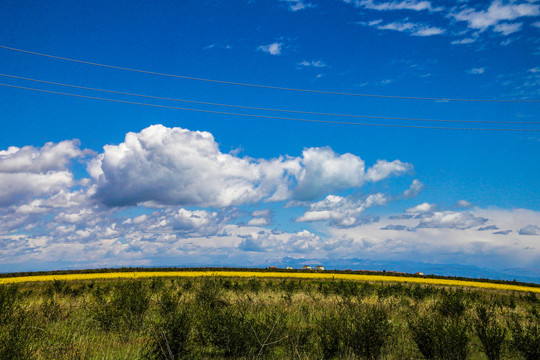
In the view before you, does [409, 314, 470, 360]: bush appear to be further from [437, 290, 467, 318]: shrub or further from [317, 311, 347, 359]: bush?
[437, 290, 467, 318]: shrub

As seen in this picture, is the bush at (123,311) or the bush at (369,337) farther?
the bush at (123,311)

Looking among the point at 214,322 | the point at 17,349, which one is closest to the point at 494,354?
the point at 214,322

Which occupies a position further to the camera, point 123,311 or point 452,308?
point 452,308

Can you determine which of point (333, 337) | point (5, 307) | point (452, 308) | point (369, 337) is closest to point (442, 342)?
point (369, 337)

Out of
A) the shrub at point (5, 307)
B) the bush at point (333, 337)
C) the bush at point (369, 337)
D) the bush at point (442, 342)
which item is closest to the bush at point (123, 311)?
the shrub at point (5, 307)

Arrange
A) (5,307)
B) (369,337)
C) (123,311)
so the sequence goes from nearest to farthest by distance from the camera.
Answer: (369,337) < (5,307) < (123,311)

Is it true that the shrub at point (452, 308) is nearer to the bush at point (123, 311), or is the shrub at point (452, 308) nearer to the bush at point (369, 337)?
the bush at point (369, 337)

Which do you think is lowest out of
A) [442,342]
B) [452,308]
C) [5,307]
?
[452,308]

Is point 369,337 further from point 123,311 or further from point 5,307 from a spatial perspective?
point 5,307

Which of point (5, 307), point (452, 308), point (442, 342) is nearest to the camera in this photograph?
point (442, 342)

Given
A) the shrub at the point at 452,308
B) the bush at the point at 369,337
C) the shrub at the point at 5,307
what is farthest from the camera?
the shrub at the point at 452,308

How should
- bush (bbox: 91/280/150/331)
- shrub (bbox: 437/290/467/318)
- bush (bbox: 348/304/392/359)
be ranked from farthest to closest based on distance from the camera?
1. shrub (bbox: 437/290/467/318)
2. bush (bbox: 91/280/150/331)
3. bush (bbox: 348/304/392/359)

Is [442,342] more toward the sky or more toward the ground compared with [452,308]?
more toward the sky

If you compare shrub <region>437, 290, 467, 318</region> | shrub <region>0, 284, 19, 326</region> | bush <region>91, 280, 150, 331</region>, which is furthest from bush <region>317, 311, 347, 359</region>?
shrub <region>0, 284, 19, 326</region>
